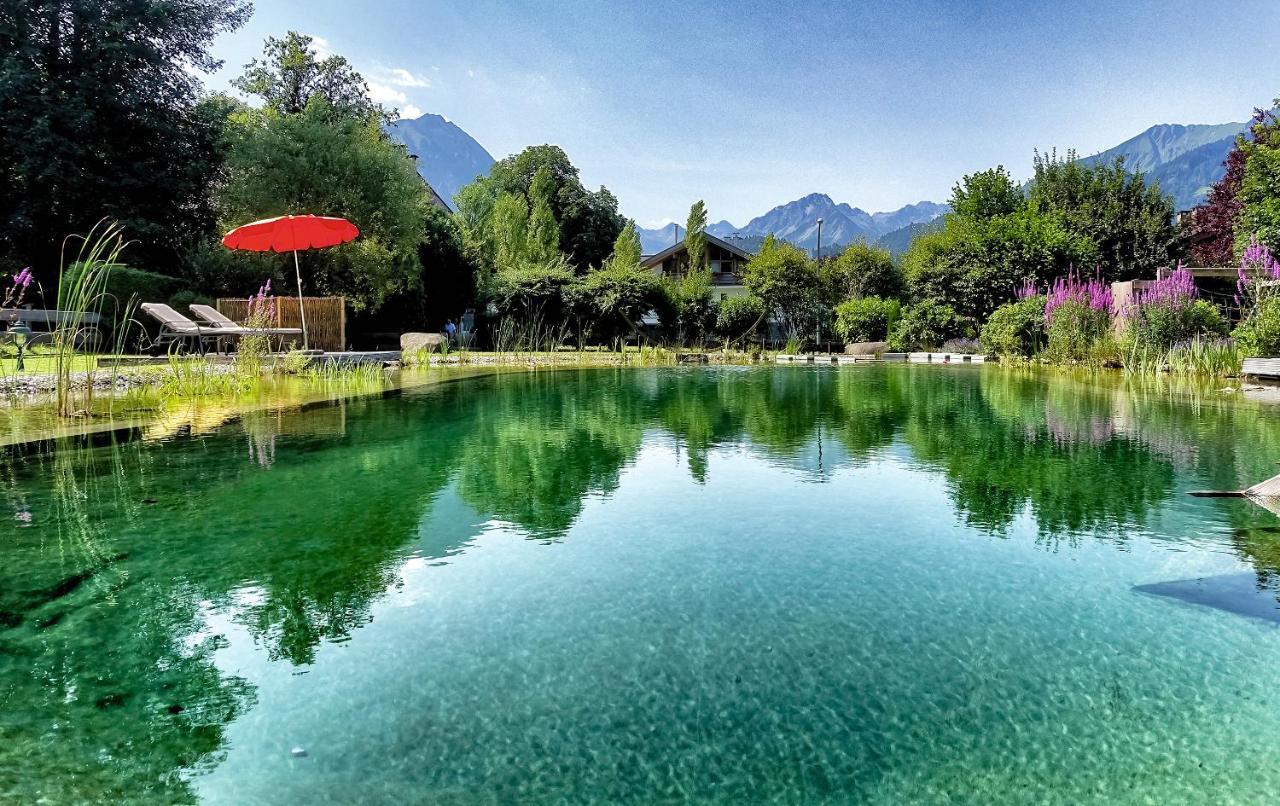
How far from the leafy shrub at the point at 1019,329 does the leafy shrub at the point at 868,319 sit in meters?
4.85

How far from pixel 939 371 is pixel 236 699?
14614 mm

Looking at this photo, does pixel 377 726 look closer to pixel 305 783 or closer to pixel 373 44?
pixel 305 783

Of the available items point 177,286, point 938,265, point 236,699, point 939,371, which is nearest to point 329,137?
point 177,286

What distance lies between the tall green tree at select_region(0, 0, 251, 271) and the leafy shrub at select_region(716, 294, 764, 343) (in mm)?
14243

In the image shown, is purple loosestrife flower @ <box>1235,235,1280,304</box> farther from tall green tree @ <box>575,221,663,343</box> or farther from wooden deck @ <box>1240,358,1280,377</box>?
tall green tree @ <box>575,221,663,343</box>

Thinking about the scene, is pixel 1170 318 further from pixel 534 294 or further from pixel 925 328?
pixel 534 294

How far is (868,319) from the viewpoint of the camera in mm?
22156

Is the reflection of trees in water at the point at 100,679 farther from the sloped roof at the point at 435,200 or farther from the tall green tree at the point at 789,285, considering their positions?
the sloped roof at the point at 435,200

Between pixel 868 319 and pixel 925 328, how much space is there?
1.79 metres

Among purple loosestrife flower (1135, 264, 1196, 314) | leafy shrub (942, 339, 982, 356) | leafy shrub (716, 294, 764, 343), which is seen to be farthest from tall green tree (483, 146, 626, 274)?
purple loosestrife flower (1135, 264, 1196, 314)

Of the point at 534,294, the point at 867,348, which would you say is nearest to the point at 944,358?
the point at 867,348

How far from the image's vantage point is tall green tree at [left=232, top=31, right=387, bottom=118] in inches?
→ 910

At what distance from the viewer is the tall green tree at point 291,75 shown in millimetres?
23109

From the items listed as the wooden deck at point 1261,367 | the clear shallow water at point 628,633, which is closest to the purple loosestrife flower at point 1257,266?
the wooden deck at point 1261,367
